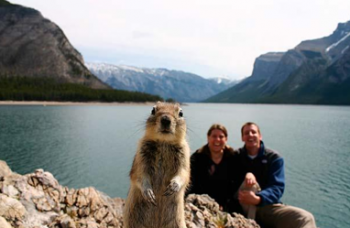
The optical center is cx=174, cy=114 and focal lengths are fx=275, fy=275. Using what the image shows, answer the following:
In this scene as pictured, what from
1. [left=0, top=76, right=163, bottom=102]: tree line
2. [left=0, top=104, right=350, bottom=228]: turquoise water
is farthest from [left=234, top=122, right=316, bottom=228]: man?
[left=0, top=76, right=163, bottom=102]: tree line

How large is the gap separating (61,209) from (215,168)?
4953mm

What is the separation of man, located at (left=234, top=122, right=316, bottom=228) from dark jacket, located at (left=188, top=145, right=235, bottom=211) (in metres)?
0.38

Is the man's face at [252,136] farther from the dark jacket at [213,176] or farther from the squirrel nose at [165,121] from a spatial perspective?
the squirrel nose at [165,121]

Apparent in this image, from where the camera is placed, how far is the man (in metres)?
8.72

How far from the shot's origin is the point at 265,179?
9.28 m

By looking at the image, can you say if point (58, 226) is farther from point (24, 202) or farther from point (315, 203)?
point (315, 203)

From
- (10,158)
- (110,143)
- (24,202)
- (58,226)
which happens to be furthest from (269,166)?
(110,143)

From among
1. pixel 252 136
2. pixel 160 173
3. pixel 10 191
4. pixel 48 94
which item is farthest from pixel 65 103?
pixel 160 173

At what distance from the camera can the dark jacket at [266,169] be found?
355 inches

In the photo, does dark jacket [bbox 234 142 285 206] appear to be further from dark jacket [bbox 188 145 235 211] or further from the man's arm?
dark jacket [bbox 188 145 235 211]

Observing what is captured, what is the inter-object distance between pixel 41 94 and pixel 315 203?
15426 centimetres

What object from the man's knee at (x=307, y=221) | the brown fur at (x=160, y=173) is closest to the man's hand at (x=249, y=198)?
the man's knee at (x=307, y=221)

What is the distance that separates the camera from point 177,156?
5.68 m

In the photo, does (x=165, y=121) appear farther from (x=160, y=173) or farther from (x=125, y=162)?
(x=125, y=162)
